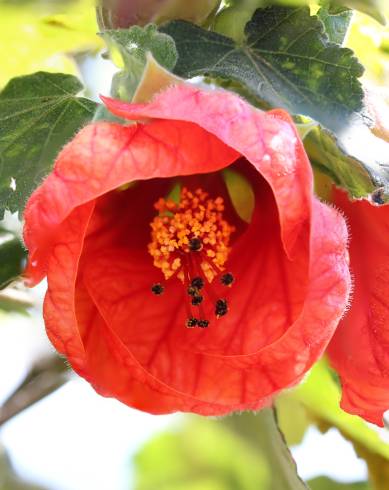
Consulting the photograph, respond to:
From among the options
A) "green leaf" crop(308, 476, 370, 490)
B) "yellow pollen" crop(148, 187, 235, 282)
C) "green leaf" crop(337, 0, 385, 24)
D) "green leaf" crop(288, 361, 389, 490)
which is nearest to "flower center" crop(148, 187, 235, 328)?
"yellow pollen" crop(148, 187, 235, 282)

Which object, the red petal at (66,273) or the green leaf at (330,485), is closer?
the red petal at (66,273)

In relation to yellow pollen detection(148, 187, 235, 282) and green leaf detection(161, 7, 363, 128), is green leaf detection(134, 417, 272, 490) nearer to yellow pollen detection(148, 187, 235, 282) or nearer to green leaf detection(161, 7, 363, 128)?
yellow pollen detection(148, 187, 235, 282)

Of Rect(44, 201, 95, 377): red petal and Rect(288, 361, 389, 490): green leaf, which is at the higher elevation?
Rect(44, 201, 95, 377): red petal

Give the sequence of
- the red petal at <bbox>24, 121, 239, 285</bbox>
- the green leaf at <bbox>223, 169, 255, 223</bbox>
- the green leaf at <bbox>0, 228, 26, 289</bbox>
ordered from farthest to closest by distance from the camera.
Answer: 1. the green leaf at <bbox>0, 228, 26, 289</bbox>
2. the green leaf at <bbox>223, 169, 255, 223</bbox>
3. the red petal at <bbox>24, 121, 239, 285</bbox>

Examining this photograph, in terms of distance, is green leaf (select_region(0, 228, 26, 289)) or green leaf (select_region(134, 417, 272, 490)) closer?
green leaf (select_region(0, 228, 26, 289))

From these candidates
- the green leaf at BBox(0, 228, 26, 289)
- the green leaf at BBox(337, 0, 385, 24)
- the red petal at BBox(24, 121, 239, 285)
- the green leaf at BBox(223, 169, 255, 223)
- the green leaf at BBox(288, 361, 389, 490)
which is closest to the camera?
the red petal at BBox(24, 121, 239, 285)

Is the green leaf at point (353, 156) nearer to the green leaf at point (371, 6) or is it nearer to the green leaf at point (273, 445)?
the green leaf at point (371, 6)

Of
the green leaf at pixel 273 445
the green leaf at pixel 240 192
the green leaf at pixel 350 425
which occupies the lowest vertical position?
the green leaf at pixel 350 425

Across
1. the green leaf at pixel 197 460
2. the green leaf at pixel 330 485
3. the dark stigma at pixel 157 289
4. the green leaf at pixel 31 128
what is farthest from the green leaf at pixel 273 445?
the green leaf at pixel 31 128
